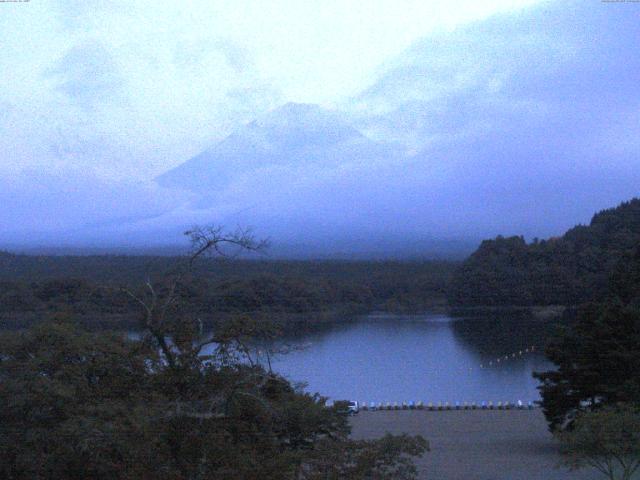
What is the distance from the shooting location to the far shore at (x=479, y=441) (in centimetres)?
1056

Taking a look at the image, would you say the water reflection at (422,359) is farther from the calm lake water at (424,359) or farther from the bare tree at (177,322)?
the bare tree at (177,322)

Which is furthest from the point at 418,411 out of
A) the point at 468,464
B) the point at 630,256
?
the point at 630,256

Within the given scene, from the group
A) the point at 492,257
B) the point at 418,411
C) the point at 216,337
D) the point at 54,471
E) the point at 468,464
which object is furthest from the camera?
the point at 492,257

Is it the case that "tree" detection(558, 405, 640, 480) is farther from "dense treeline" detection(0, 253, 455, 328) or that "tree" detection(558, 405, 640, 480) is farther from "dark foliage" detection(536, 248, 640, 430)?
"dense treeline" detection(0, 253, 455, 328)

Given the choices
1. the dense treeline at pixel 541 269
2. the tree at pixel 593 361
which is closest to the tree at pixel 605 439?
the tree at pixel 593 361

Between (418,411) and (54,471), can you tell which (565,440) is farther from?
(418,411)

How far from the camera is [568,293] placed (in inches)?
1393

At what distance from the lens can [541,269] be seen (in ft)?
119

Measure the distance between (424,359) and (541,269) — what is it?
12587 mm

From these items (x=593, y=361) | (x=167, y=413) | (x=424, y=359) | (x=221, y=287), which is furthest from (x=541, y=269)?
(x=167, y=413)

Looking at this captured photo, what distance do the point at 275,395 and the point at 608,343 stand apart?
6990 mm

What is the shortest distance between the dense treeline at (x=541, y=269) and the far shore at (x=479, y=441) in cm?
1883

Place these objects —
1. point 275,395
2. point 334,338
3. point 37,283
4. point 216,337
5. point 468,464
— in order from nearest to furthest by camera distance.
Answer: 1. point 216,337
2. point 275,395
3. point 468,464
4. point 37,283
5. point 334,338

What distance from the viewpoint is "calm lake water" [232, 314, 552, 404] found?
66.4 ft
